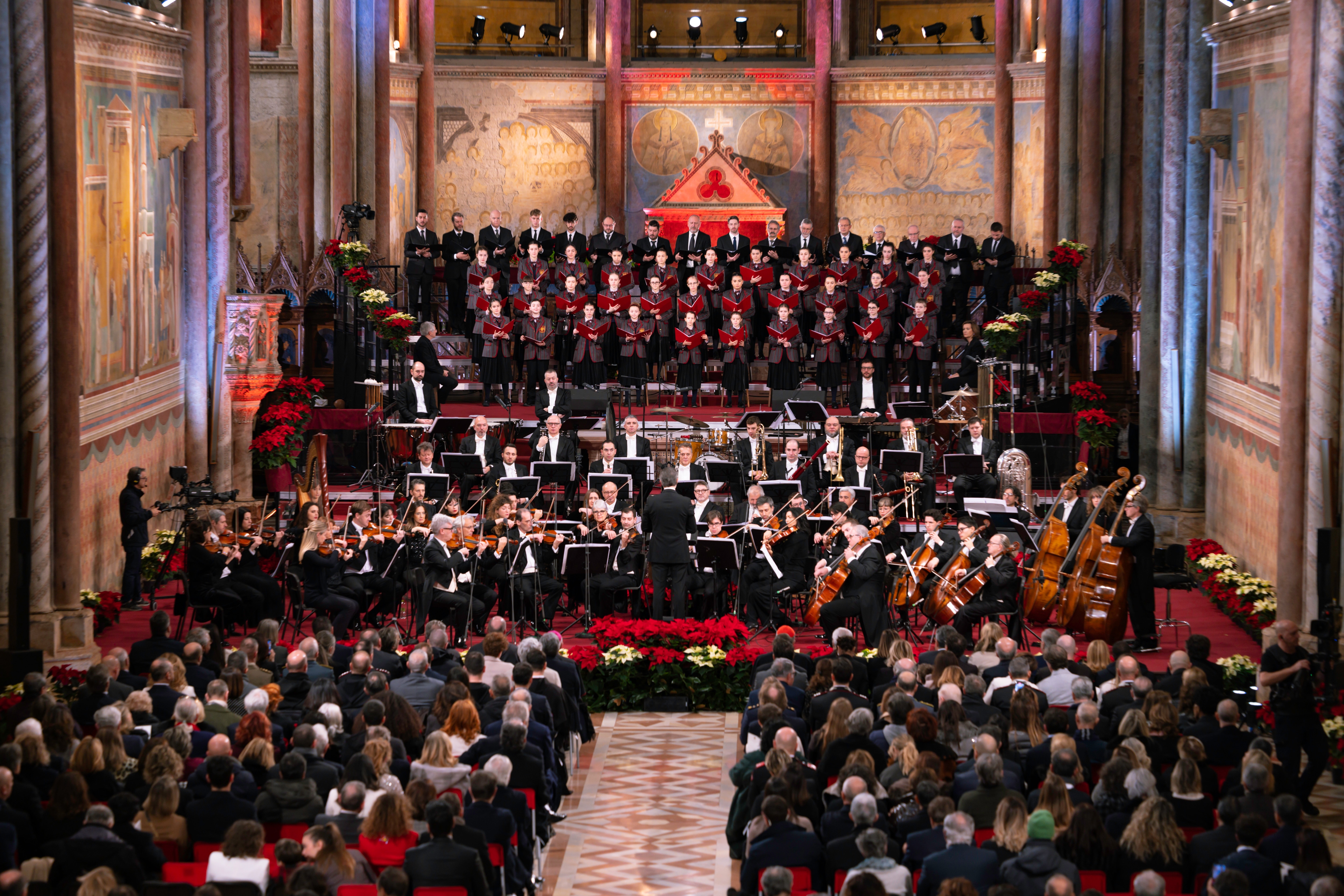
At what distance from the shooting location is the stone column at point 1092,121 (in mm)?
22875

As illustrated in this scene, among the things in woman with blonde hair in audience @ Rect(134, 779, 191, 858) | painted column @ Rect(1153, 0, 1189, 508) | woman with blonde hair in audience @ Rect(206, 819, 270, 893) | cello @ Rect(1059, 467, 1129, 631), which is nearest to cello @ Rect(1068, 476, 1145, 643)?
cello @ Rect(1059, 467, 1129, 631)

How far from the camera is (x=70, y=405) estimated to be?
41.4ft

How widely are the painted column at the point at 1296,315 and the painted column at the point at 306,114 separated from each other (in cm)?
1368

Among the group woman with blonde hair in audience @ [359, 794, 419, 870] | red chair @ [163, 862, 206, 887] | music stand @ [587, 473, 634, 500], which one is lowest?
red chair @ [163, 862, 206, 887]

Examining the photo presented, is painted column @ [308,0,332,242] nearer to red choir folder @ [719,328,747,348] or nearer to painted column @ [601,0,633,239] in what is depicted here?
painted column @ [601,0,633,239]

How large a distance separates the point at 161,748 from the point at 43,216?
5508 mm

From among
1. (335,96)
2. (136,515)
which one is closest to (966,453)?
(136,515)

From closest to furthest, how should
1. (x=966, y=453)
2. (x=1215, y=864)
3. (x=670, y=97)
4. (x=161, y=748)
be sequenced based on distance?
(x=1215, y=864) < (x=161, y=748) < (x=966, y=453) < (x=670, y=97)

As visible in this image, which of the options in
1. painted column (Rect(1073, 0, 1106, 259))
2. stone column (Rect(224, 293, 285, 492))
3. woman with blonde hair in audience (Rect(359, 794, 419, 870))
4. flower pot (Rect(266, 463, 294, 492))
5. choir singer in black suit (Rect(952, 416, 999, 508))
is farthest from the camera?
painted column (Rect(1073, 0, 1106, 259))

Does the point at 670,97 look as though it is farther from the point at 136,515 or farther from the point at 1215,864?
the point at 1215,864

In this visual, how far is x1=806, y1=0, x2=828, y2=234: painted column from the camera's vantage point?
27.4 meters

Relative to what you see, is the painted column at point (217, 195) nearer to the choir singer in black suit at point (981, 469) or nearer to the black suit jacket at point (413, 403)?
the black suit jacket at point (413, 403)

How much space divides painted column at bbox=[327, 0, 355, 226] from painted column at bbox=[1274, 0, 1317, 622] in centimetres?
1364

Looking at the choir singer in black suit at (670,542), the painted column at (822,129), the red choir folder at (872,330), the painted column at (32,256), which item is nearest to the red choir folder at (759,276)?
the red choir folder at (872,330)
